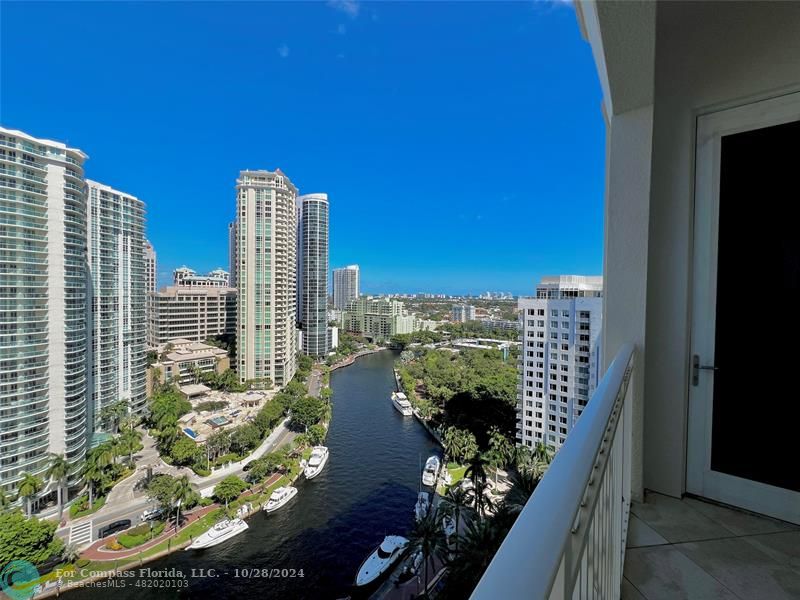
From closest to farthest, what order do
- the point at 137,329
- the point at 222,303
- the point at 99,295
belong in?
the point at 99,295, the point at 137,329, the point at 222,303

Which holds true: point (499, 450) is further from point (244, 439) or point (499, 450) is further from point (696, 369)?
point (696, 369)

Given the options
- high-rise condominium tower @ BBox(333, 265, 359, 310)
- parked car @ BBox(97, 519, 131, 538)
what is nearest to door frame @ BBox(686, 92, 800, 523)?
parked car @ BBox(97, 519, 131, 538)

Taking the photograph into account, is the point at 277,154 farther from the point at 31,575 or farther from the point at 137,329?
the point at 31,575

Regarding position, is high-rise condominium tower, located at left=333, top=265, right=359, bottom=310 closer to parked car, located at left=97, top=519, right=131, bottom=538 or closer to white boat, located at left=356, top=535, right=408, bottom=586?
parked car, located at left=97, top=519, right=131, bottom=538

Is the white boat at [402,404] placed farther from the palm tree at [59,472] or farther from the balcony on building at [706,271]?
the balcony on building at [706,271]

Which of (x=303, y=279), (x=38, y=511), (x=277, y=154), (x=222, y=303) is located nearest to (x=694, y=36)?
(x=38, y=511)

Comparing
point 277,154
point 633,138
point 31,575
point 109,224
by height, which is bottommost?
point 31,575
